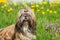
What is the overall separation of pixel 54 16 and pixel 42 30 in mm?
1923

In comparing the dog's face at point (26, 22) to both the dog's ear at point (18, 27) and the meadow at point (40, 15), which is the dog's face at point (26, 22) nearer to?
the dog's ear at point (18, 27)

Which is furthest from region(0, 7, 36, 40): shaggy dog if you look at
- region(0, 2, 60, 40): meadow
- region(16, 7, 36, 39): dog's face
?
region(0, 2, 60, 40): meadow

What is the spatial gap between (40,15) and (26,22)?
436 cm

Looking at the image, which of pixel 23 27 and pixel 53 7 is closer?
pixel 23 27

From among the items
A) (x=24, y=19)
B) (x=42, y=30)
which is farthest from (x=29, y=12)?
(x=42, y=30)

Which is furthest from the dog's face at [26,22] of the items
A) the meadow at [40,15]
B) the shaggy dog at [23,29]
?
the meadow at [40,15]

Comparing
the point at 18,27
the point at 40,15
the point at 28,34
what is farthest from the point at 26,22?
the point at 40,15

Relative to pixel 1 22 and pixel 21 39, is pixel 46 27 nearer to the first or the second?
pixel 1 22

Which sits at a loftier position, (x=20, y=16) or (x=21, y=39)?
(x=20, y=16)

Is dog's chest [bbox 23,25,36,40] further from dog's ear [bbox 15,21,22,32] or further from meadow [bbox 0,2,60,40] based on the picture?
meadow [bbox 0,2,60,40]

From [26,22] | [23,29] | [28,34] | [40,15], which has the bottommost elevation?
[40,15]

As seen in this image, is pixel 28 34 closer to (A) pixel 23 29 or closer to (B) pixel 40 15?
(A) pixel 23 29

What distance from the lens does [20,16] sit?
888 cm

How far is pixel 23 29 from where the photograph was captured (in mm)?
9156
